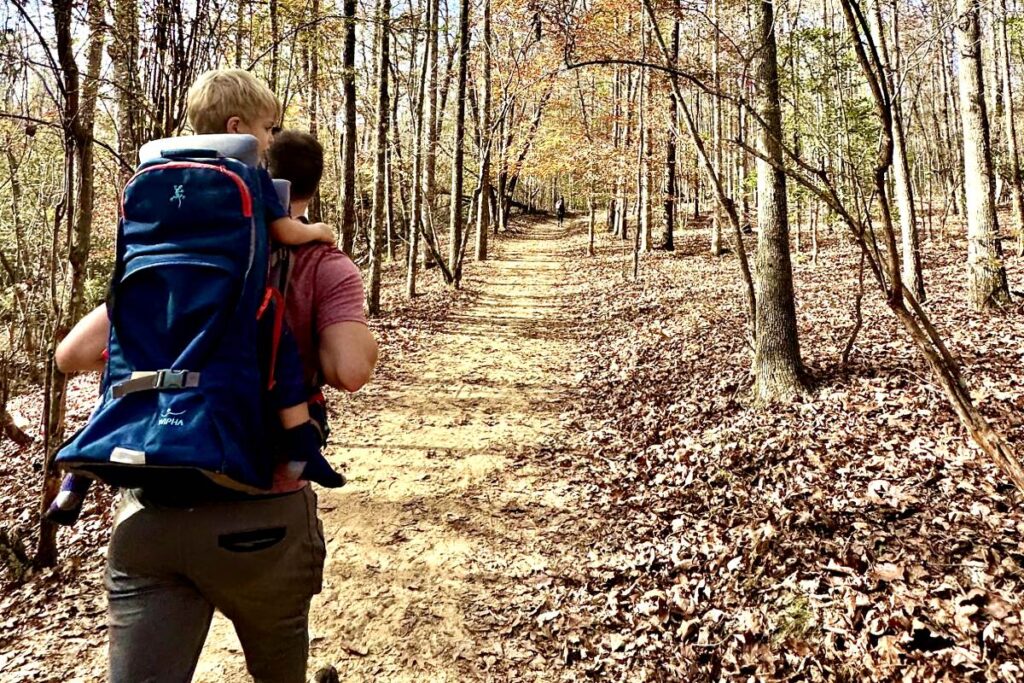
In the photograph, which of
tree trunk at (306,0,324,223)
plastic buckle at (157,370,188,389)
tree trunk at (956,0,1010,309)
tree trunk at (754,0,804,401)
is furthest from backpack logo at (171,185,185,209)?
tree trunk at (956,0,1010,309)

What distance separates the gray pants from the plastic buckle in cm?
33

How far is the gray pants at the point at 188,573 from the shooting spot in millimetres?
1552

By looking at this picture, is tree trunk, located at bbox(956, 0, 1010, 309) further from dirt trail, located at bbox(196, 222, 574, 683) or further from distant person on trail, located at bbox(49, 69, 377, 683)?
distant person on trail, located at bbox(49, 69, 377, 683)

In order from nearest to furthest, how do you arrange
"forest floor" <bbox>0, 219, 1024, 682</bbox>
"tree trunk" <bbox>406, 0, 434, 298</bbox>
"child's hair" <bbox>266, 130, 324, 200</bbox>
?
"child's hair" <bbox>266, 130, 324, 200</bbox>
"forest floor" <bbox>0, 219, 1024, 682</bbox>
"tree trunk" <bbox>406, 0, 434, 298</bbox>

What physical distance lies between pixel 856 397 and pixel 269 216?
20.0ft

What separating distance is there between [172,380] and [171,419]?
9 cm

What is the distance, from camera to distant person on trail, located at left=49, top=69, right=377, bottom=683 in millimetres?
1555

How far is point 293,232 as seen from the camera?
163 cm

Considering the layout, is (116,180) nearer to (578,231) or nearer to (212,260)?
(212,260)

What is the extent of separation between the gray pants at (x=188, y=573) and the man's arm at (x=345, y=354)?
0.35 metres

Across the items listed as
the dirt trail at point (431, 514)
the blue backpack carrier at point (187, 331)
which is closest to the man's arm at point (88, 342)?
the blue backpack carrier at point (187, 331)

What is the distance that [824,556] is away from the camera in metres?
3.89

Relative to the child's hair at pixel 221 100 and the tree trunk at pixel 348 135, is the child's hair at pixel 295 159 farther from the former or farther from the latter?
the tree trunk at pixel 348 135

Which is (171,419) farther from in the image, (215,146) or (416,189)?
(416,189)
